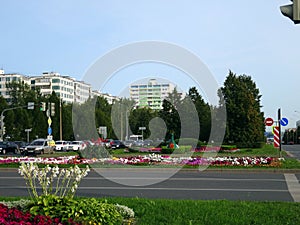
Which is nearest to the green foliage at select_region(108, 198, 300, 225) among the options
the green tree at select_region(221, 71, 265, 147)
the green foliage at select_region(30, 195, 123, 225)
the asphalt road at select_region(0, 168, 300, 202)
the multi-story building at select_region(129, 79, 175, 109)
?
the green foliage at select_region(30, 195, 123, 225)

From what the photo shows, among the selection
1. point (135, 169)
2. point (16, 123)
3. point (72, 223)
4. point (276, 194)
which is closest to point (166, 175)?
point (135, 169)

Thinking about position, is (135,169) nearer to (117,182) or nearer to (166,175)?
(166,175)

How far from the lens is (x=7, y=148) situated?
4916 centimetres

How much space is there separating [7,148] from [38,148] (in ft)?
26.6

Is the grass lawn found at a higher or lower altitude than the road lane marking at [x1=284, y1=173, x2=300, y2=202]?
higher

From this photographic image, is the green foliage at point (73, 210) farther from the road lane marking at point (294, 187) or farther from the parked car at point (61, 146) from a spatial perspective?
the parked car at point (61, 146)

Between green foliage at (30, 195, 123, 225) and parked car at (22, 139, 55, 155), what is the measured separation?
35.9 m

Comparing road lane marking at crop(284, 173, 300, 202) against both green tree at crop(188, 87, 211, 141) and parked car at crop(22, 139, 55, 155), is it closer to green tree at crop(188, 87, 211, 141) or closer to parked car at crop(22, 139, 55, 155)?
parked car at crop(22, 139, 55, 155)

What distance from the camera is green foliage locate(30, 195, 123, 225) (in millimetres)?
6973

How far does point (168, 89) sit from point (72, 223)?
140ft

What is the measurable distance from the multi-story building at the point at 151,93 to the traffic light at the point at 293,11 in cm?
3072

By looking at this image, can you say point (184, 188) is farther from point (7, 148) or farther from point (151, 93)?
point (7, 148)

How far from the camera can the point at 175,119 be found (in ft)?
156

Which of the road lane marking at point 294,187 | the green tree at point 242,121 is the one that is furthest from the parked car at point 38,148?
the road lane marking at point 294,187
